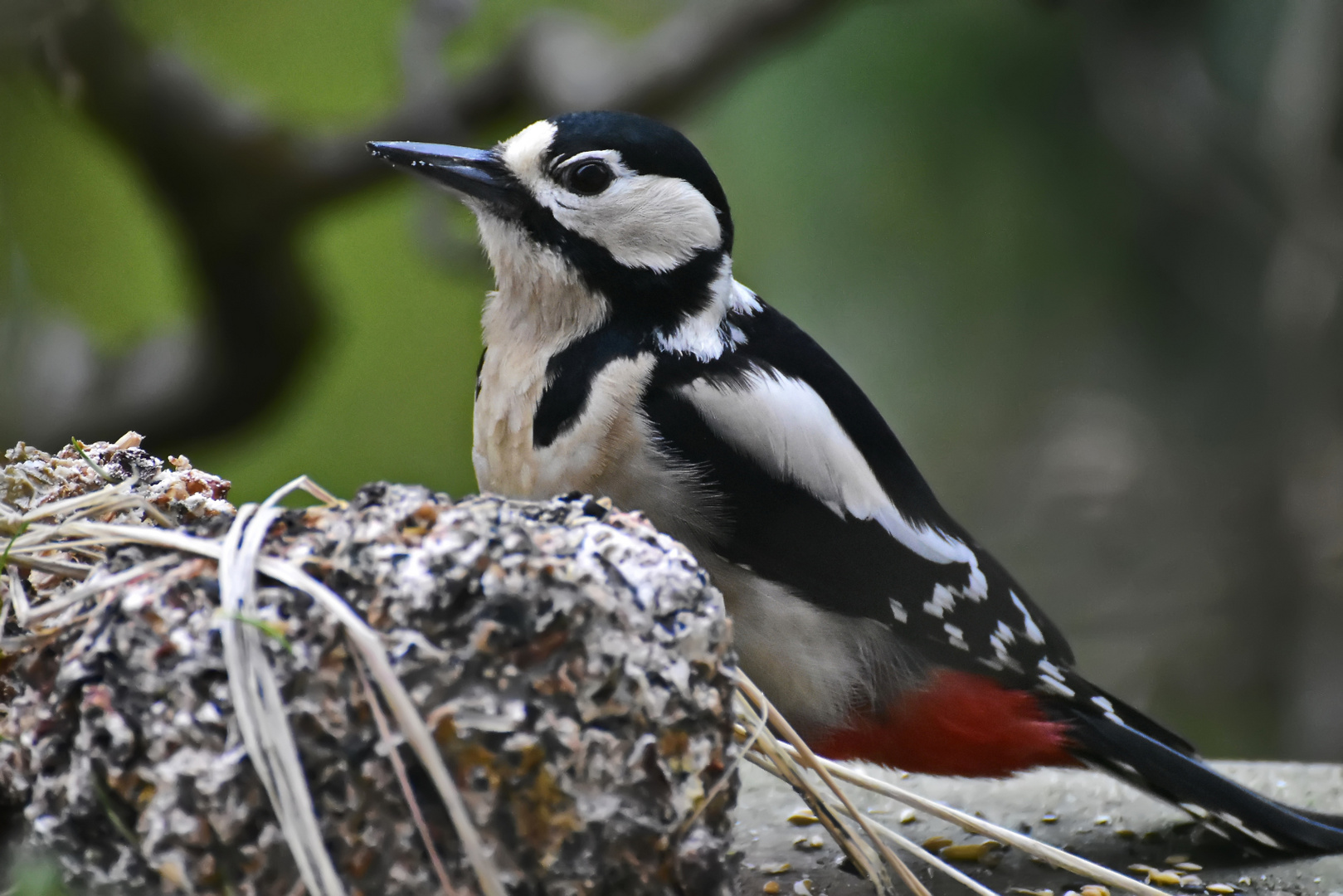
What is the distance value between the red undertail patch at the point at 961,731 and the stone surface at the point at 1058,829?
0.31 ft

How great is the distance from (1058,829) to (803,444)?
571 millimetres

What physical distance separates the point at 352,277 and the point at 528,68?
1479 millimetres

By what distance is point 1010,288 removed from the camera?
3.69 metres

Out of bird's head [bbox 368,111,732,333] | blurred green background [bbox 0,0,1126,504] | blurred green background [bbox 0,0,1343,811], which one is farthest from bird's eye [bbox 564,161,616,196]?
blurred green background [bbox 0,0,1126,504]

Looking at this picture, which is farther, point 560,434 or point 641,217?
point 641,217

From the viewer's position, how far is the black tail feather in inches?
51.8

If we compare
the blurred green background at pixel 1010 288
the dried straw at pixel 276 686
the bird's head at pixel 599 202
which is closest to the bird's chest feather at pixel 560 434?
the bird's head at pixel 599 202

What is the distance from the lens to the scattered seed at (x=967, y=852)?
133cm

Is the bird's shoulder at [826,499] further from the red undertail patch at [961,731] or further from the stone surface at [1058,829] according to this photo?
the stone surface at [1058,829]

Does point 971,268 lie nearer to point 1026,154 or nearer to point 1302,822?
point 1026,154

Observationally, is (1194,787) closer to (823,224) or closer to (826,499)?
(826,499)

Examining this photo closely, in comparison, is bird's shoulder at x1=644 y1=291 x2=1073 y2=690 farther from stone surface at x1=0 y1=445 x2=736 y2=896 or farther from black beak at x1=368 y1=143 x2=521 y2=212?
stone surface at x1=0 y1=445 x2=736 y2=896

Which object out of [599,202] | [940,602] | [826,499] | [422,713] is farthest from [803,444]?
[422,713]

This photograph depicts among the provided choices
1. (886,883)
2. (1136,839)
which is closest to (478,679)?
(886,883)
